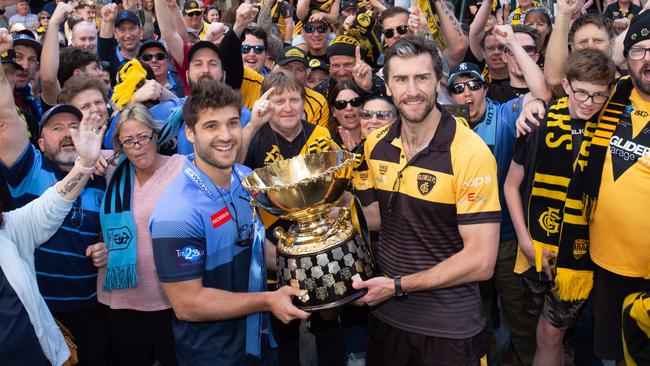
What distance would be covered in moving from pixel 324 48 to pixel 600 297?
15.5ft

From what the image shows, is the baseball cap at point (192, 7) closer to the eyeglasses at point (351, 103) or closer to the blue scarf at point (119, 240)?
the eyeglasses at point (351, 103)

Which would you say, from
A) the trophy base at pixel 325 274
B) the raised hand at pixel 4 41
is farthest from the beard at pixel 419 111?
the raised hand at pixel 4 41

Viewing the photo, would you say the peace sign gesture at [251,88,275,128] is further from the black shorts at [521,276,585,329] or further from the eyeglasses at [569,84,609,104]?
the black shorts at [521,276,585,329]

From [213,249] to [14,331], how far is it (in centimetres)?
105

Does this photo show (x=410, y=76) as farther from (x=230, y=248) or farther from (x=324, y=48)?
(x=324, y=48)

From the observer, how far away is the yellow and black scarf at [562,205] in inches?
143

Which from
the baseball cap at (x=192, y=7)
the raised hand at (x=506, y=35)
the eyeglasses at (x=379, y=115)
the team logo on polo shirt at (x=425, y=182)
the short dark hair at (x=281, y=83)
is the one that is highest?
the baseball cap at (x=192, y=7)

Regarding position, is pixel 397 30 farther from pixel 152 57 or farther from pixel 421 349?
pixel 421 349

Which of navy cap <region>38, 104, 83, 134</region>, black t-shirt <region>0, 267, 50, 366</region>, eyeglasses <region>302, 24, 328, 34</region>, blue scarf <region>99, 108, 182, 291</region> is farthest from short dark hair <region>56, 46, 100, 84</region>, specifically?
black t-shirt <region>0, 267, 50, 366</region>

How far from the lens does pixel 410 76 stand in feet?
9.95

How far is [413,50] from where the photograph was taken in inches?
120

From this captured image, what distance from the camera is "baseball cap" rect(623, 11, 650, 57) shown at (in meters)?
3.24

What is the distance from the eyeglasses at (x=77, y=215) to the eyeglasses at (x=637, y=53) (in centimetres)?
349

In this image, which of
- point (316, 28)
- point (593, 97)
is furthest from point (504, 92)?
point (316, 28)
